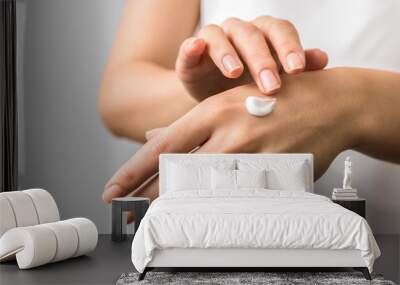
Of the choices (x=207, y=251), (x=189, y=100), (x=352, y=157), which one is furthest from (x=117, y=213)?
(x=352, y=157)

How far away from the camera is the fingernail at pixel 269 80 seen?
457cm

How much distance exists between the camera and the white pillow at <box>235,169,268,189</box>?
4.56 m

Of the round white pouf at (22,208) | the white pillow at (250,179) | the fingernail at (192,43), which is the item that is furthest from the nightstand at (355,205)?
the round white pouf at (22,208)

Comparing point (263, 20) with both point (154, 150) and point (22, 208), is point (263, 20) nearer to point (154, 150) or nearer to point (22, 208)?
point (154, 150)

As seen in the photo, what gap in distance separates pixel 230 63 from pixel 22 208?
1.63 m

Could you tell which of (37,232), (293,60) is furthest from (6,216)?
(293,60)

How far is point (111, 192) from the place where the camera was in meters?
5.27

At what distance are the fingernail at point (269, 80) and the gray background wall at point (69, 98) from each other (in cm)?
123

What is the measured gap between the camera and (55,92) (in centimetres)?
531

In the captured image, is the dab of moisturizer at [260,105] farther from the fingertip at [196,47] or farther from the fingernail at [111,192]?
the fingernail at [111,192]

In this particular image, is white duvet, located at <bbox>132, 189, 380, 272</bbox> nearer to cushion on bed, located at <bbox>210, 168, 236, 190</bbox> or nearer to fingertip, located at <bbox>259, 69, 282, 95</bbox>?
cushion on bed, located at <bbox>210, 168, 236, 190</bbox>

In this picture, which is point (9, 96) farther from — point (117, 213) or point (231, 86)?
point (231, 86)

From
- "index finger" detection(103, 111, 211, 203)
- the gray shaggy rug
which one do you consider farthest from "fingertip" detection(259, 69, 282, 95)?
the gray shaggy rug

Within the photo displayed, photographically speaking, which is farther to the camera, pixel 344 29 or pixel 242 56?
pixel 344 29
